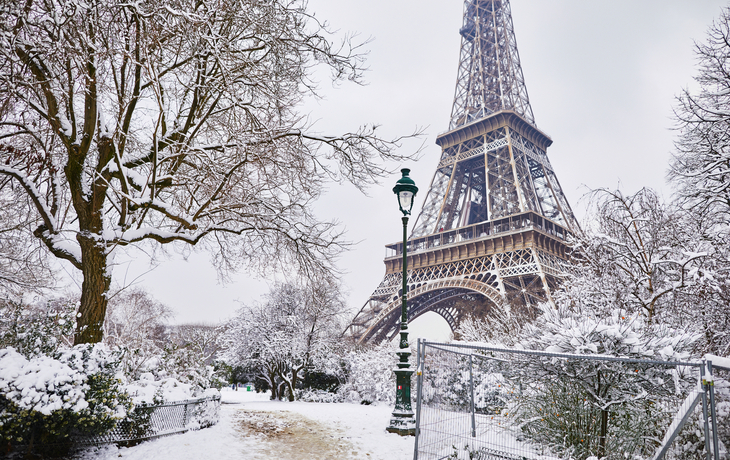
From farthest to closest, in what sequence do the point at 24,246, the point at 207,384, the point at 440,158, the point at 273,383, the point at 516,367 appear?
the point at 440,158 < the point at 273,383 < the point at 24,246 < the point at 207,384 < the point at 516,367

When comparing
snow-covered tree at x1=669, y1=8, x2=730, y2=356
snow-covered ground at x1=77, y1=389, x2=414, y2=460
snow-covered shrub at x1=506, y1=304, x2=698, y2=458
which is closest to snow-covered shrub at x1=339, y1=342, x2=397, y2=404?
snow-covered ground at x1=77, y1=389, x2=414, y2=460

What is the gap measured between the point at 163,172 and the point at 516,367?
712 centimetres

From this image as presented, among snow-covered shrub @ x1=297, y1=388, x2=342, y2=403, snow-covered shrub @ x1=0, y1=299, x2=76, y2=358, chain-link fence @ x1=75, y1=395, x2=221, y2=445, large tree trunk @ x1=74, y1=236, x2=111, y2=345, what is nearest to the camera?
snow-covered shrub @ x1=0, y1=299, x2=76, y2=358

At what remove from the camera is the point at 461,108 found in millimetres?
39969

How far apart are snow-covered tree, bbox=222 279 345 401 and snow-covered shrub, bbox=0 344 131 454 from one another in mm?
13683

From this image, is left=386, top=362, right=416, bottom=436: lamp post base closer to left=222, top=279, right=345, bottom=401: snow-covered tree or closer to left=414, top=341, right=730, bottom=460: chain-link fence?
left=414, top=341, right=730, bottom=460: chain-link fence

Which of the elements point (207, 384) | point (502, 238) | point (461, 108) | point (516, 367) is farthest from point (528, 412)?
point (461, 108)

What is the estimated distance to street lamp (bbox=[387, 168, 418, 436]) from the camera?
8.31 meters

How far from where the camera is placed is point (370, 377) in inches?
790

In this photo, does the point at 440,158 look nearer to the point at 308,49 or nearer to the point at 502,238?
the point at 502,238

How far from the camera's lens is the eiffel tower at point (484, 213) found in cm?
2655

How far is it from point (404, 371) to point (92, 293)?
5.85 meters

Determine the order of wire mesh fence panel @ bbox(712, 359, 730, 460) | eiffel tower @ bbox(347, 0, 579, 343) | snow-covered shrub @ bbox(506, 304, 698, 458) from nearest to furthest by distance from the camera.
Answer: wire mesh fence panel @ bbox(712, 359, 730, 460) < snow-covered shrub @ bbox(506, 304, 698, 458) < eiffel tower @ bbox(347, 0, 579, 343)

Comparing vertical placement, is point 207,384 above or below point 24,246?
below
